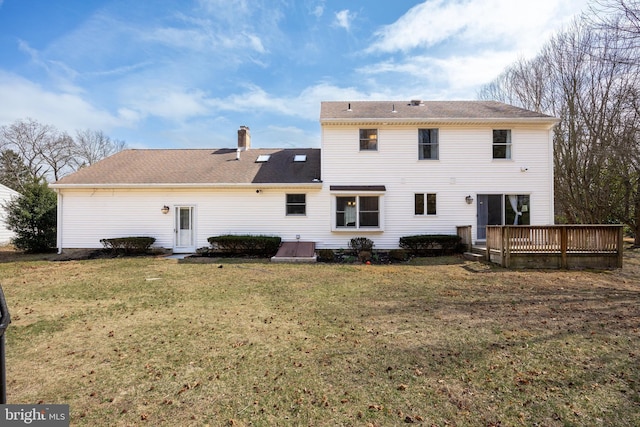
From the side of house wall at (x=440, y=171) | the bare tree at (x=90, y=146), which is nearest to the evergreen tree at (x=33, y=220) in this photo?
the side of house wall at (x=440, y=171)

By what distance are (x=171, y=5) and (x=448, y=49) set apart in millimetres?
11476

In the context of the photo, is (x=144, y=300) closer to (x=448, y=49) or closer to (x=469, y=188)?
(x=469, y=188)

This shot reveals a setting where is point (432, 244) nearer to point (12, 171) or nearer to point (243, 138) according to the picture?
point (243, 138)

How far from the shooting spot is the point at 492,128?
13125 millimetres

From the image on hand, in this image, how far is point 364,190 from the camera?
42.1ft

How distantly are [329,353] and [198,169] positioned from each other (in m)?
12.9

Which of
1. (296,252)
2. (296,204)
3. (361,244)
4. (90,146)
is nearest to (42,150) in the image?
(90,146)

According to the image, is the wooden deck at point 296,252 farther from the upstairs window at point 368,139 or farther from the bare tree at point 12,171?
the bare tree at point 12,171

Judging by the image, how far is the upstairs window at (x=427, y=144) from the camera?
13.2m

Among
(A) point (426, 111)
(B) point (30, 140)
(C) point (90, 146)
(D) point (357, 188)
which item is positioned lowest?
(D) point (357, 188)

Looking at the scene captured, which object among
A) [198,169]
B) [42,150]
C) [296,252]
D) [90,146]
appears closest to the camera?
[296,252]

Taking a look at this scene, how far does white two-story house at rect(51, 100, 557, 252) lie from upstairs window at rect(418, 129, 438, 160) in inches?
1.8

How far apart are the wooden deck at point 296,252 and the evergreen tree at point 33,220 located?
11519 mm

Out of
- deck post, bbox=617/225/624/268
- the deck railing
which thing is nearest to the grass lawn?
the deck railing
